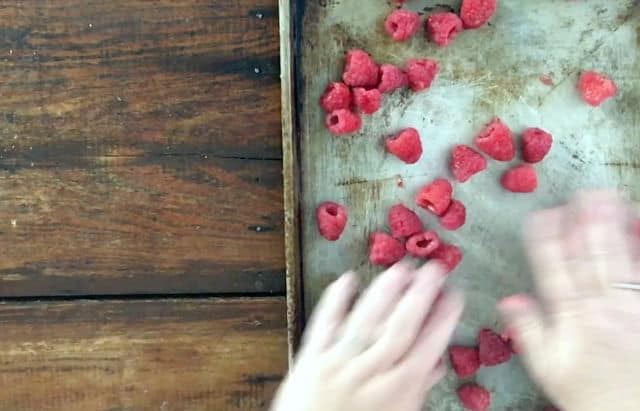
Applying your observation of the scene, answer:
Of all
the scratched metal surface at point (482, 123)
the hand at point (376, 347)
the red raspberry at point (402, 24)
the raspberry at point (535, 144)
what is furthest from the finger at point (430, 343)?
the red raspberry at point (402, 24)

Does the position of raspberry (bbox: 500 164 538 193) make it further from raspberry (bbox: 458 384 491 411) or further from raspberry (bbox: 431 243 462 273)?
raspberry (bbox: 458 384 491 411)

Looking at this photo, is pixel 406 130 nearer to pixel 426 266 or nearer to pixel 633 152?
pixel 426 266

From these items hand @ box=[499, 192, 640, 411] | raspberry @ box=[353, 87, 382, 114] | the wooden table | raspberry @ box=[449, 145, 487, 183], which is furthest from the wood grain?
hand @ box=[499, 192, 640, 411]

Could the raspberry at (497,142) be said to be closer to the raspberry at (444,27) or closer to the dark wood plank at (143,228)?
the raspberry at (444,27)

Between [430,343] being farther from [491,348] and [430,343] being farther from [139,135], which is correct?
[139,135]

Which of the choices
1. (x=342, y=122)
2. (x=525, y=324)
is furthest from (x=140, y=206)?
(x=525, y=324)
